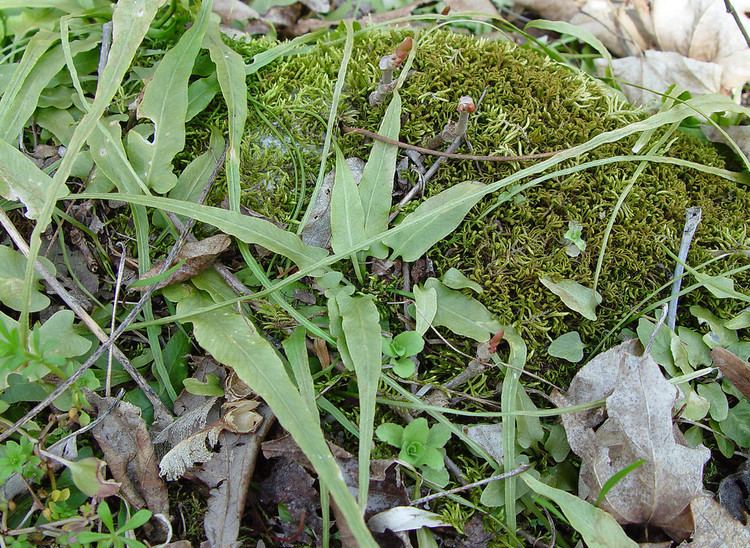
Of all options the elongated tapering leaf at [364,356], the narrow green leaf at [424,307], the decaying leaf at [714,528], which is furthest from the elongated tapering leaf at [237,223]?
the decaying leaf at [714,528]

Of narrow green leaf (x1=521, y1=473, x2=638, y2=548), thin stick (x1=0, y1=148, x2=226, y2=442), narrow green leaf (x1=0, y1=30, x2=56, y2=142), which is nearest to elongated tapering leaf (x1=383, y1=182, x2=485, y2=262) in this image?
thin stick (x1=0, y1=148, x2=226, y2=442)

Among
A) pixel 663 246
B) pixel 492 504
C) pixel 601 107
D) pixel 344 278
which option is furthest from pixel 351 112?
pixel 492 504

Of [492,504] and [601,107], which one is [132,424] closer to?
[492,504]

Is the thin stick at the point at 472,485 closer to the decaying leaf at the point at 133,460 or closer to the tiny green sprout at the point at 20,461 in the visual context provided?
the decaying leaf at the point at 133,460

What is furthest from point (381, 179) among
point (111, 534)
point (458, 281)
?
point (111, 534)

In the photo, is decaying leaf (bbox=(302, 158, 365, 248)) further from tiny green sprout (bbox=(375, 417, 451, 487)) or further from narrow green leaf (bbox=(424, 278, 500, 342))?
tiny green sprout (bbox=(375, 417, 451, 487))

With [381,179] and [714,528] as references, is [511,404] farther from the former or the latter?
[381,179]

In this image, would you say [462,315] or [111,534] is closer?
[111,534]

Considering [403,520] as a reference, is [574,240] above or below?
above
